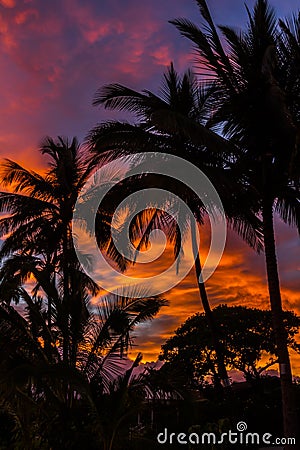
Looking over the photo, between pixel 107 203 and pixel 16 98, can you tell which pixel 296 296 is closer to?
pixel 107 203

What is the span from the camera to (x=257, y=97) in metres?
11.2

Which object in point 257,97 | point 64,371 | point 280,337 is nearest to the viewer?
point 64,371

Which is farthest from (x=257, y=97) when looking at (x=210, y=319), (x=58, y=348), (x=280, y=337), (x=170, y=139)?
(x=210, y=319)

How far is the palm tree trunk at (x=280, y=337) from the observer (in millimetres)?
9852

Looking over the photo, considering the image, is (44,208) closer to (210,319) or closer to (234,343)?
(210,319)

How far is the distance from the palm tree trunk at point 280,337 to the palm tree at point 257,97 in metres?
0.02

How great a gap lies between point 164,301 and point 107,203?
5.34 metres

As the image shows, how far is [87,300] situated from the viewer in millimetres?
10828

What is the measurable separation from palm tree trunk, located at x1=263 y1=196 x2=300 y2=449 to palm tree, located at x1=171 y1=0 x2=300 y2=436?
0.02 m

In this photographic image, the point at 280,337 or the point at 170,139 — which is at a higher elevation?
the point at 170,139

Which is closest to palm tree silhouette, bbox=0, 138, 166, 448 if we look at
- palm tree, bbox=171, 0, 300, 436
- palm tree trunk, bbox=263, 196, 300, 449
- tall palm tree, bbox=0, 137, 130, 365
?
palm tree trunk, bbox=263, 196, 300, 449

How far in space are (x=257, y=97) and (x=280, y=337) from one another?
494 centimetres

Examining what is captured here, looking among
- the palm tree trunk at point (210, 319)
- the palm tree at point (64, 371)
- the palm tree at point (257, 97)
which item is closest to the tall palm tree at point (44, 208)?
the palm tree trunk at point (210, 319)

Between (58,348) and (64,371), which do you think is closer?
(64,371)
